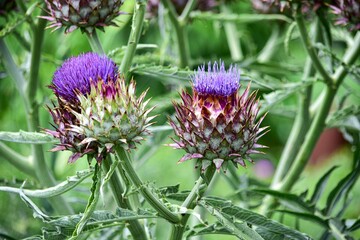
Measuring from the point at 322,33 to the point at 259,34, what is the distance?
6.38 ft

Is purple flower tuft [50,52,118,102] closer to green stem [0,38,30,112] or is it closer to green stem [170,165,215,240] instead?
green stem [170,165,215,240]

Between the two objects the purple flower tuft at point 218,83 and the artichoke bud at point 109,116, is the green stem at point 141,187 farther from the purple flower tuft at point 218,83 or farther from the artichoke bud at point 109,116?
the purple flower tuft at point 218,83

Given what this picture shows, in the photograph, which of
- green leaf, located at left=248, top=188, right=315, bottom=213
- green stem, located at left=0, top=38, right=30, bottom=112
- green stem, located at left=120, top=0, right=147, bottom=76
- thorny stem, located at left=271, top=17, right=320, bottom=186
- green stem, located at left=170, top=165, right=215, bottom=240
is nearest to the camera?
green stem, located at left=170, top=165, right=215, bottom=240

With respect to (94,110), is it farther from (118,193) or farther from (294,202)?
(294,202)

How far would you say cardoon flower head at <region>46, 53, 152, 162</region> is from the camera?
1.04m

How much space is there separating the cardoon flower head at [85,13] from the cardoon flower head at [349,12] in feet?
1.51

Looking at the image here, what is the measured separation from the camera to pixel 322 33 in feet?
5.13

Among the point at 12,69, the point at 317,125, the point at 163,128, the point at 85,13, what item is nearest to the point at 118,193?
the point at 163,128

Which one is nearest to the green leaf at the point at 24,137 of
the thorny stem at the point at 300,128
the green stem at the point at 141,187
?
the green stem at the point at 141,187

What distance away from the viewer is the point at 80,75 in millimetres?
1070

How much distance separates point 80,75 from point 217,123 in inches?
8.8

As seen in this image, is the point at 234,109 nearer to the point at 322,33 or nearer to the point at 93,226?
the point at 93,226

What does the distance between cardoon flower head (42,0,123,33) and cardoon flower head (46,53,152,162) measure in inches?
5.7

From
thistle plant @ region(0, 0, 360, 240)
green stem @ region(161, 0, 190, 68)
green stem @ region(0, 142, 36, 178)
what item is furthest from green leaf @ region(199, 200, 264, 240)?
green stem @ region(161, 0, 190, 68)
